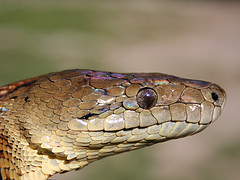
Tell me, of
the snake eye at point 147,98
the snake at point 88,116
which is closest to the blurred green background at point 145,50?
the snake at point 88,116

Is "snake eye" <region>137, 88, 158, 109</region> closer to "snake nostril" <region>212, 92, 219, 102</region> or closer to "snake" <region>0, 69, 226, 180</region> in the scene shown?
"snake" <region>0, 69, 226, 180</region>

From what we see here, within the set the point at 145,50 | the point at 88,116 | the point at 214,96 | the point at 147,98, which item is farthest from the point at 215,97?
the point at 145,50

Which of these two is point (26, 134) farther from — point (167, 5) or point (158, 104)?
point (167, 5)

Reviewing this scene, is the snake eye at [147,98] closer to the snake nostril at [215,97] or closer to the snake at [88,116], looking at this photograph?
the snake at [88,116]

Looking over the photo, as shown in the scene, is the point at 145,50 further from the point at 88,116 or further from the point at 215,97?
the point at 88,116

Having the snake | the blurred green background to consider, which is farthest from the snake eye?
the blurred green background
